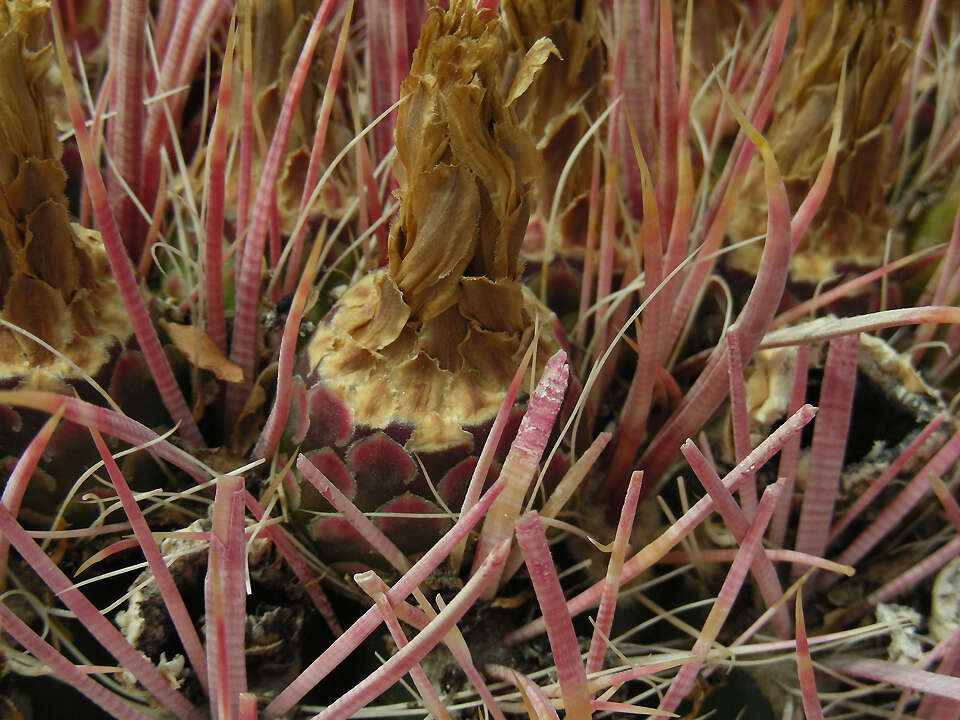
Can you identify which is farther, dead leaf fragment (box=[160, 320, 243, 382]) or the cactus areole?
dead leaf fragment (box=[160, 320, 243, 382])

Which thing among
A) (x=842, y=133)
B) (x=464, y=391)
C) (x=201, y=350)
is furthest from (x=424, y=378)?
(x=842, y=133)

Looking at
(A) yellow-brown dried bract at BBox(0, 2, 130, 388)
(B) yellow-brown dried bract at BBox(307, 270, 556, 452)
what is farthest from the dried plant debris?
(A) yellow-brown dried bract at BBox(0, 2, 130, 388)

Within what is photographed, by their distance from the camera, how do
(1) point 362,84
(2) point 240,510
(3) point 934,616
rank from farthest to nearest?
(1) point 362,84
(3) point 934,616
(2) point 240,510

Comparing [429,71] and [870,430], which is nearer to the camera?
[429,71]

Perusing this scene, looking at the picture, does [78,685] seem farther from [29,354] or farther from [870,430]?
[870,430]

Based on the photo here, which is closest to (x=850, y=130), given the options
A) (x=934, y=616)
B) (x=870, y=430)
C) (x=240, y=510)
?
(x=870, y=430)

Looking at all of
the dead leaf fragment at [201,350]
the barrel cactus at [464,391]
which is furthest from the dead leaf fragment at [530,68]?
the dead leaf fragment at [201,350]

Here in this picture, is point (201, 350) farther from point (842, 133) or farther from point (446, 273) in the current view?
point (842, 133)

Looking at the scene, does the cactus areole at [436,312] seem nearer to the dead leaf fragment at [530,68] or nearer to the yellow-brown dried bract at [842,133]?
the dead leaf fragment at [530,68]

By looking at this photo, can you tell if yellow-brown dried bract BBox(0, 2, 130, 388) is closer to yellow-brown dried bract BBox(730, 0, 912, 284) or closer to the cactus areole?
the cactus areole
